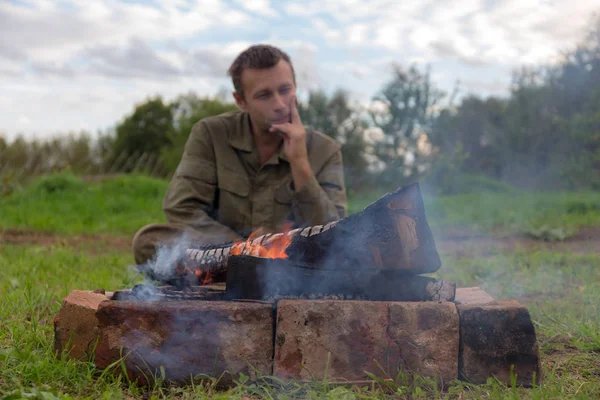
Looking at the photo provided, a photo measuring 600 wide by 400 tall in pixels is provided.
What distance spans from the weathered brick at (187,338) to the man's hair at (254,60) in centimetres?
206

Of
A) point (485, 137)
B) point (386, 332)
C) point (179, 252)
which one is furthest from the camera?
point (485, 137)

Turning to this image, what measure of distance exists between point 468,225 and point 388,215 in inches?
233

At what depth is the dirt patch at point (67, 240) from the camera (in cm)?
601

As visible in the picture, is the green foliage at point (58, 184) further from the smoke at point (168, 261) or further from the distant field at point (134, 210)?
the smoke at point (168, 261)

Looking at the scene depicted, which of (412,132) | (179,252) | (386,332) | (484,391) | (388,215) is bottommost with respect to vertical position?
(484,391)

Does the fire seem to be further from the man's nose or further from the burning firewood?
the man's nose

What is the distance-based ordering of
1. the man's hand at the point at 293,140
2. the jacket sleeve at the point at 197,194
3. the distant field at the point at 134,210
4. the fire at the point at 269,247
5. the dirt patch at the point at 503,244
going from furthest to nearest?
the distant field at the point at 134,210 → the dirt patch at the point at 503,244 → the jacket sleeve at the point at 197,194 → the man's hand at the point at 293,140 → the fire at the point at 269,247

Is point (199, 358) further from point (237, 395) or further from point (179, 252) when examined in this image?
point (179, 252)

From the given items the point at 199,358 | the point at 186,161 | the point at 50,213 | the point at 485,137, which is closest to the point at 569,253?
the point at 186,161

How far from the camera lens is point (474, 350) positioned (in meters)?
2.22

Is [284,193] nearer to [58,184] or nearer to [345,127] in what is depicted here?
[58,184]

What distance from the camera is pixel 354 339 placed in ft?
7.20

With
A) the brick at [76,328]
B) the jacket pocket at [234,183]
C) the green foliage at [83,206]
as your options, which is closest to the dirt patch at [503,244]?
the jacket pocket at [234,183]

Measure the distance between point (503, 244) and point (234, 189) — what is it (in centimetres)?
364
